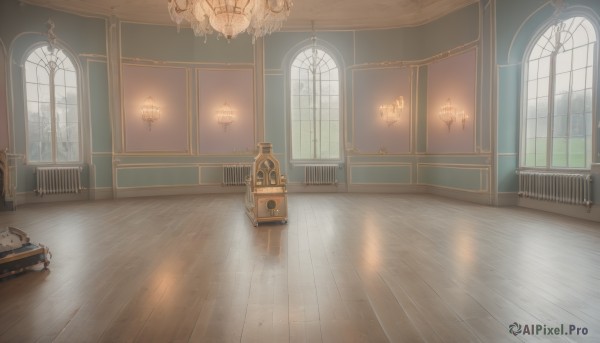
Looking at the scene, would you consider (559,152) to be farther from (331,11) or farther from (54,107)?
(54,107)

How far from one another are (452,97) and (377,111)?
1.95 m

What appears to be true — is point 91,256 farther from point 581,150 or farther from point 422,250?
point 581,150

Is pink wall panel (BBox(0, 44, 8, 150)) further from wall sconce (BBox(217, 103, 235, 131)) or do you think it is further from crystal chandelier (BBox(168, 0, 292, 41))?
crystal chandelier (BBox(168, 0, 292, 41))

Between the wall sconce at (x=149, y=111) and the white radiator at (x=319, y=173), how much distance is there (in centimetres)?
409

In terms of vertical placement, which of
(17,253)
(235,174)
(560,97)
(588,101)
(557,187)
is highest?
(560,97)

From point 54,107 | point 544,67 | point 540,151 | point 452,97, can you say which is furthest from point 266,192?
point 54,107

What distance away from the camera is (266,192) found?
6031 mm

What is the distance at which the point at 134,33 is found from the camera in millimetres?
9703

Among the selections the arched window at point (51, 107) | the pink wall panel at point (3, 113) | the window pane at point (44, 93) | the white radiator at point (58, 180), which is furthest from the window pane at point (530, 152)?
the pink wall panel at point (3, 113)

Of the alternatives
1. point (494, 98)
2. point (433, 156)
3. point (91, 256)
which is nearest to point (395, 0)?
point (494, 98)

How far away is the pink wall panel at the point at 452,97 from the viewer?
8633 mm

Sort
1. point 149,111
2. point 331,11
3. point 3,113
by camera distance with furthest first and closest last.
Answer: point 149,111, point 331,11, point 3,113

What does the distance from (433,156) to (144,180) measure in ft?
24.2

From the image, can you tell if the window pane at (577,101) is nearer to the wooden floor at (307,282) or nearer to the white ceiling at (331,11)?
the wooden floor at (307,282)
